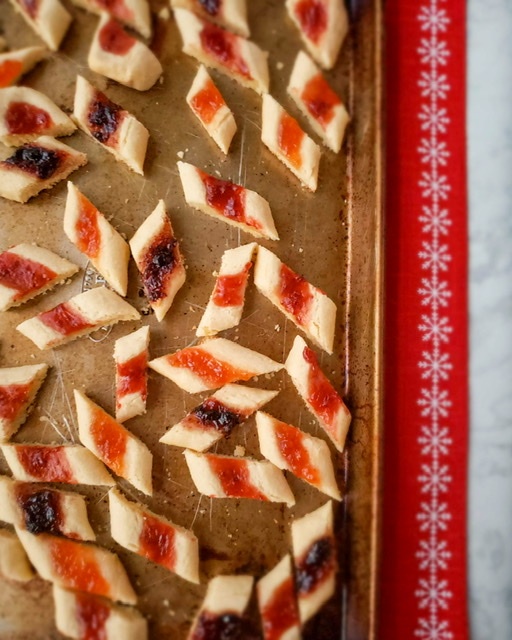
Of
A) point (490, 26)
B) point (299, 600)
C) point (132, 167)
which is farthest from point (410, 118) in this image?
point (299, 600)

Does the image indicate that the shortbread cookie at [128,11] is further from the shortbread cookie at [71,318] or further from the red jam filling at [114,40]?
the shortbread cookie at [71,318]

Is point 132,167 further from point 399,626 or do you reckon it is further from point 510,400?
point 399,626

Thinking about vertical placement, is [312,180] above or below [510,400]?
above

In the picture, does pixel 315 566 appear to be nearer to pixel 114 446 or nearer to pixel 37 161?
pixel 114 446

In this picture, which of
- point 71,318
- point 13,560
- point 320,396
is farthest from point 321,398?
point 13,560

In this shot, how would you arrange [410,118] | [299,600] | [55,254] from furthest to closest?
[410,118], [55,254], [299,600]
